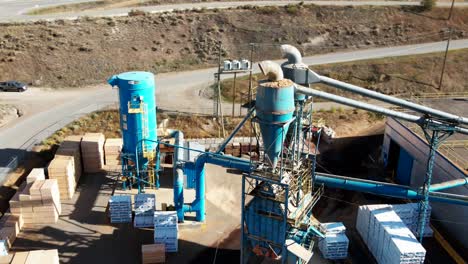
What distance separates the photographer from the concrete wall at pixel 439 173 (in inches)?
958

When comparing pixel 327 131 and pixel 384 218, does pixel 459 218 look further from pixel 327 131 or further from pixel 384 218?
pixel 327 131

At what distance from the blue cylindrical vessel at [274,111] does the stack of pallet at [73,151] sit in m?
14.7

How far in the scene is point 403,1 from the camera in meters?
71.6

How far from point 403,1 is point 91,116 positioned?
54170 mm

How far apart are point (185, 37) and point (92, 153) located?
30365 mm

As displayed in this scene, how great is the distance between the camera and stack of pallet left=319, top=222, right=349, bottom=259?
22578 millimetres

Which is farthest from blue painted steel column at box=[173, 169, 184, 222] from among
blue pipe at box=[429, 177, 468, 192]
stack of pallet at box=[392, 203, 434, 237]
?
blue pipe at box=[429, 177, 468, 192]

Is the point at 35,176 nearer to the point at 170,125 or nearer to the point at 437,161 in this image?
the point at 170,125

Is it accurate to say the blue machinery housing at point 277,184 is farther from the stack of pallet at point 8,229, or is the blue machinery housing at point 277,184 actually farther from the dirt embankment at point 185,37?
the dirt embankment at point 185,37

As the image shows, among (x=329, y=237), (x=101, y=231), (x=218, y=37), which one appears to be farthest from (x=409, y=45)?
(x=101, y=231)

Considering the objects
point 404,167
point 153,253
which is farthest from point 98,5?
point 153,253

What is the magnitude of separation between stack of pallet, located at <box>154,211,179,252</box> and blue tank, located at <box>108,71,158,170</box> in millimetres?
5887

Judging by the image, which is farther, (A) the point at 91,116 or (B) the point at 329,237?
(A) the point at 91,116

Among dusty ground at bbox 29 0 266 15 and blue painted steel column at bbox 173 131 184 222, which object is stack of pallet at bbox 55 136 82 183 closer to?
blue painted steel column at bbox 173 131 184 222
